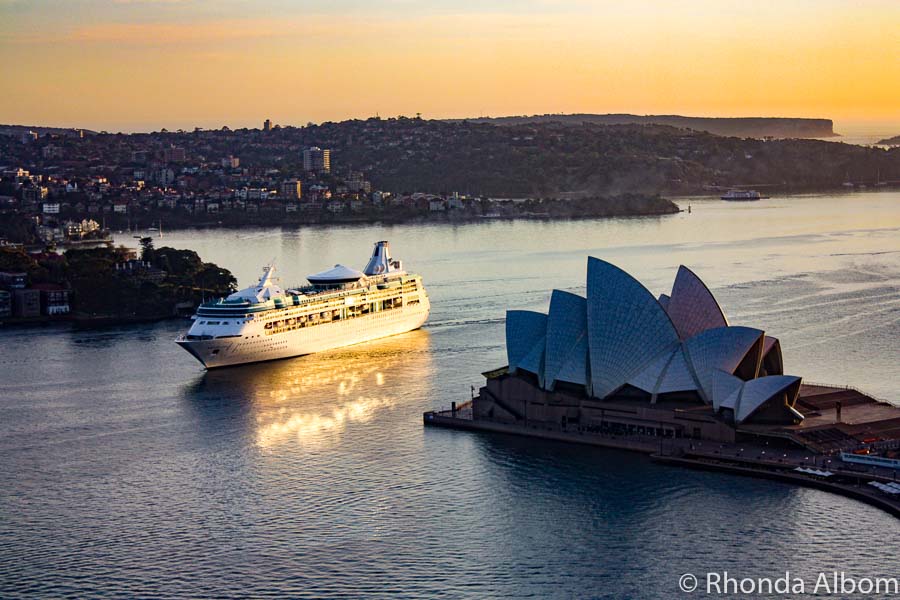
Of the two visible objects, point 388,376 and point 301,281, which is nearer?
point 388,376

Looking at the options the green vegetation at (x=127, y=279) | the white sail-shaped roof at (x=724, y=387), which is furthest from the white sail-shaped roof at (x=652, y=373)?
the green vegetation at (x=127, y=279)

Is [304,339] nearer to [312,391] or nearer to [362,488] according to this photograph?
[312,391]

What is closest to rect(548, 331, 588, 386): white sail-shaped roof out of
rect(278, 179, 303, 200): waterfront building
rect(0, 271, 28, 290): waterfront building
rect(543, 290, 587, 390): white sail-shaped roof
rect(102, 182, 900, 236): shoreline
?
rect(543, 290, 587, 390): white sail-shaped roof

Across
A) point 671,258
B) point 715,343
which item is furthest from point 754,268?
point 715,343

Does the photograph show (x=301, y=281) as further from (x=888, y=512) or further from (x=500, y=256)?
(x=888, y=512)

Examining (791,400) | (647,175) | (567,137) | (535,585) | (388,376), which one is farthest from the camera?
(567,137)

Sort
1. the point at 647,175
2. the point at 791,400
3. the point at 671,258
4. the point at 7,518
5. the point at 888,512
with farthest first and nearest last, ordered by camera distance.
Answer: the point at 647,175, the point at 671,258, the point at 791,400, the point at 7,518, the point at 888,512

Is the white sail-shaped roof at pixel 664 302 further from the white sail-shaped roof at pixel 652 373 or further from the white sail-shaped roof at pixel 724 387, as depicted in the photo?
the white sail-shaped roof at pixel 724 387

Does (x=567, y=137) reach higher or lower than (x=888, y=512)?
higher
